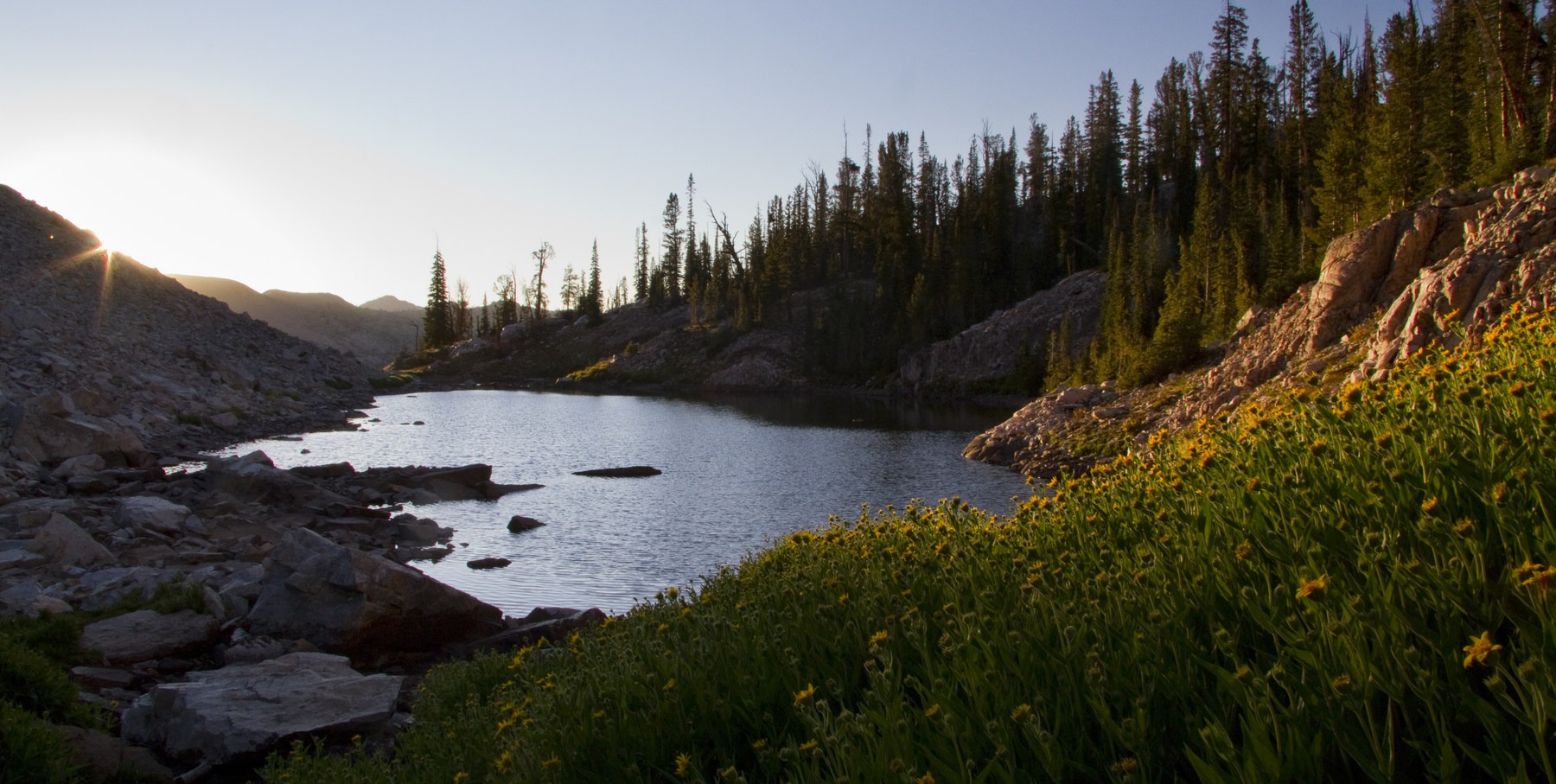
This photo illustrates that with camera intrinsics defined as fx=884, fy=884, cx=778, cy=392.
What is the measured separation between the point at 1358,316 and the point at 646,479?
23.2m

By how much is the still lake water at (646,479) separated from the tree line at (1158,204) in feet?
49.5

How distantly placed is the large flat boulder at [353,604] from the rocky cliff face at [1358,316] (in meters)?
12.4

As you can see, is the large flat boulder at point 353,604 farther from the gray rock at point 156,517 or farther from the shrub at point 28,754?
the gray rock at point 156,517

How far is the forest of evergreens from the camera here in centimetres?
3725

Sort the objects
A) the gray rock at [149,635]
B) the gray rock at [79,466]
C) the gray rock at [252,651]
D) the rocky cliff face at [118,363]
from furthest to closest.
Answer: the rocky cliff face at [118,363] < the gray rock at [79,466] < the gray rock at [252,651] < the gray rock at [149,635]

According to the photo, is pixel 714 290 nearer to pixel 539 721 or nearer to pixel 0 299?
pixel 0 299

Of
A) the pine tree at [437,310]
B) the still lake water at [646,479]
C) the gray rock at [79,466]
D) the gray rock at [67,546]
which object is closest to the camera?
the gray rock at [67,546]

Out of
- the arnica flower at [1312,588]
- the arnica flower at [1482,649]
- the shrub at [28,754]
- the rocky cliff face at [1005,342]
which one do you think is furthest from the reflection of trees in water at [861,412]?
the arnica flower at [1482,649]

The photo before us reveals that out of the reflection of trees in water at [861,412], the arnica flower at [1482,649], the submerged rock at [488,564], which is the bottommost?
the submerged rock at [488,564]

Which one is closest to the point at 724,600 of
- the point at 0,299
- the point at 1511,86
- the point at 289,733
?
the point at 289,733

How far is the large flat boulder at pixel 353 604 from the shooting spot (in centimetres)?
1171

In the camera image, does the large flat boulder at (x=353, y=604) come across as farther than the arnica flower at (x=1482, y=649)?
Yes

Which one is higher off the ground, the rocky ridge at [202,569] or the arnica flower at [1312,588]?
the arnica flower at [1312,588]

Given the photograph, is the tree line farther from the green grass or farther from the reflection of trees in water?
the green grass
